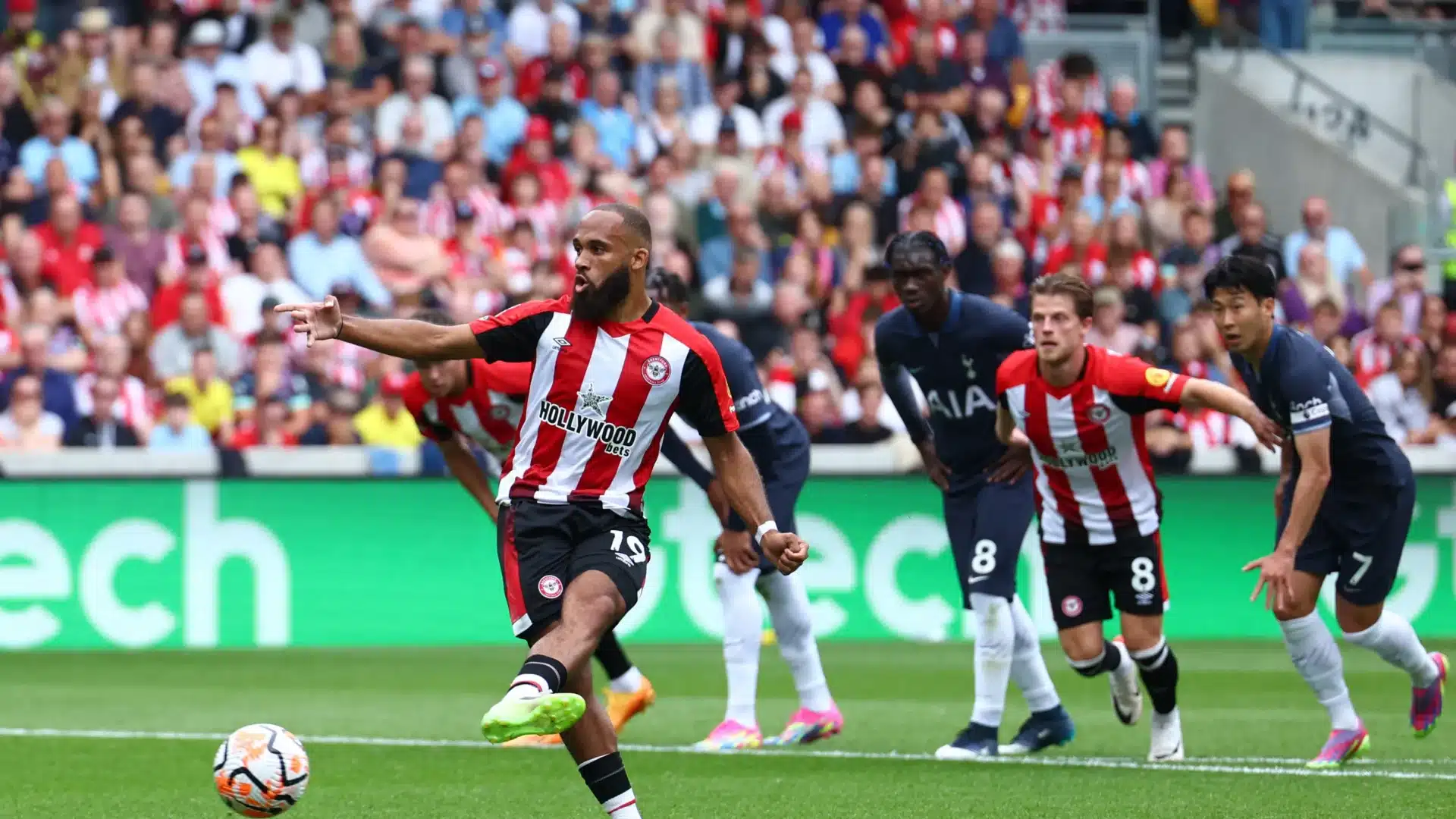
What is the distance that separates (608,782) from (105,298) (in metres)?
11.9

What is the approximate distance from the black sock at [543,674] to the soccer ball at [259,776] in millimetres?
1082

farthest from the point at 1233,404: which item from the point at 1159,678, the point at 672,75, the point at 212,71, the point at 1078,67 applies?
the point at 1078,67

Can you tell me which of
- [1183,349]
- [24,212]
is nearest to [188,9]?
[24,212]

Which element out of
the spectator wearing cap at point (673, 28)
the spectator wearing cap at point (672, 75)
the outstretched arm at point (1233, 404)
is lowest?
the outstretched arm at point (1233, 404)

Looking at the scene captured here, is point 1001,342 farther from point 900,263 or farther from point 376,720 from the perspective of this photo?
point 376,720

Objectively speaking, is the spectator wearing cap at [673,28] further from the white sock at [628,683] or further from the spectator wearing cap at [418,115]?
the white sock at [628,683]

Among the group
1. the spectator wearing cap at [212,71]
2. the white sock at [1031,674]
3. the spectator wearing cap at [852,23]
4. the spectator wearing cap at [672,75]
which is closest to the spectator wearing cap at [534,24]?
the spectator wearing cap at [672,75]

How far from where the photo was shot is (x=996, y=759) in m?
10.0

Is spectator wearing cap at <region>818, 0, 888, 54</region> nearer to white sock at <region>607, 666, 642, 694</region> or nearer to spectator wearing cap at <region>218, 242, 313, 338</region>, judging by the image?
spectator wearing cap at <region>218, 242, 313, 338</region>

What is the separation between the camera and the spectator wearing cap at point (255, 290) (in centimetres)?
1788

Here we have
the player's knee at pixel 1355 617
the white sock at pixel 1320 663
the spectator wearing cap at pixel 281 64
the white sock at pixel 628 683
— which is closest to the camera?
the white sock at pixel 1320 663

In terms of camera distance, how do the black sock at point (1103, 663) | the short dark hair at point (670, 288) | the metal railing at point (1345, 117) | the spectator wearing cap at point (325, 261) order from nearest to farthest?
1. the black sock at point (1103, 663)
2. the short dark hair at point (670, 288)
3. the spectator wearing cap at point (325, 261)
4. the metal railing at point (1345, 117)

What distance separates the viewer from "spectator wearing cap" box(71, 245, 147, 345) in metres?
17.7

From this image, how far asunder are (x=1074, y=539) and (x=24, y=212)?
11.5 meters
